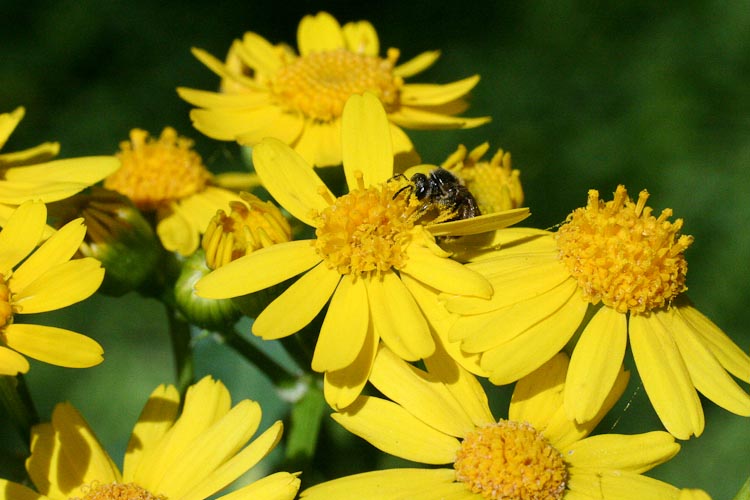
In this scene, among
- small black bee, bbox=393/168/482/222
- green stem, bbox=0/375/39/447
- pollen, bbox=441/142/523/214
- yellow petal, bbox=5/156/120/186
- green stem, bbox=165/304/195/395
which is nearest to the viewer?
green stem, bbox=0/375/39/447

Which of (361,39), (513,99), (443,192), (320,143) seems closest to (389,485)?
(443,192)

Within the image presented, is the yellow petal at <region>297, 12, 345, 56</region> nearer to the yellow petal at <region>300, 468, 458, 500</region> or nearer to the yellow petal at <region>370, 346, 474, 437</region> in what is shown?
the yellow petal at <region>370, 346, 474, 437</region>

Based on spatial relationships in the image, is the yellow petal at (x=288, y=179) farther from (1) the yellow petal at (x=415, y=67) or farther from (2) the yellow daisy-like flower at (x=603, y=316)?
(1) the yellow petal at (x=415, y=67)

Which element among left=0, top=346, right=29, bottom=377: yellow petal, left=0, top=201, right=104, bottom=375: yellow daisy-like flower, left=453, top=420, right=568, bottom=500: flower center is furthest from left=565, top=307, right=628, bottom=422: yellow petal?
left=0, top=346, right=29, bottom=377: yellow petal

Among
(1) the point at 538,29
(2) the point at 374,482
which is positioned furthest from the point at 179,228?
(1) the point at 538,29

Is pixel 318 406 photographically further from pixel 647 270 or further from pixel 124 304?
pixel 124 304

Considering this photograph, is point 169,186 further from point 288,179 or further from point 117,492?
point 117,492
